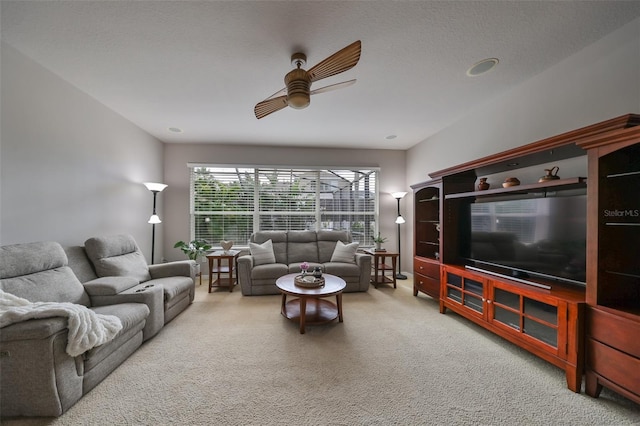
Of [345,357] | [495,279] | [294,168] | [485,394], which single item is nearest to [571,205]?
[495,279]

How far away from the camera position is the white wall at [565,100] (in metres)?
1.86

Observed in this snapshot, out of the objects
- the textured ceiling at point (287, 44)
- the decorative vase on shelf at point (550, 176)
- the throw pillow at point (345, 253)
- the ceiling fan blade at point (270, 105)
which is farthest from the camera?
the throw pillow at point (345, 253)

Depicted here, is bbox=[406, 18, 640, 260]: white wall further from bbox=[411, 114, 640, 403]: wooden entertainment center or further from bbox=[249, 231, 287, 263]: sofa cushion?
bbox=[249, 231, 287, 263]: sofa cushion

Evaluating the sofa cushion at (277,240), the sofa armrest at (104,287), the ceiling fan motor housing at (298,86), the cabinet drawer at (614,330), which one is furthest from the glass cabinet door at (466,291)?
the sofa armrest at (104,287)

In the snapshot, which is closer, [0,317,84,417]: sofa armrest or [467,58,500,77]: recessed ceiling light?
[0,317,84,417]: sofa armrest

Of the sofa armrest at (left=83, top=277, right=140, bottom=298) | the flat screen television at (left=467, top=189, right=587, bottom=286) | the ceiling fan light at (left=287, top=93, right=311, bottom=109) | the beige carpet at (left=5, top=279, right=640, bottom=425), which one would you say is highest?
the ceiling fan light at (left=287, top=93, right=311, bottom=109)

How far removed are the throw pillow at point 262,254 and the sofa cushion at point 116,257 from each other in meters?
1.45

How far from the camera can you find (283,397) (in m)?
1.66

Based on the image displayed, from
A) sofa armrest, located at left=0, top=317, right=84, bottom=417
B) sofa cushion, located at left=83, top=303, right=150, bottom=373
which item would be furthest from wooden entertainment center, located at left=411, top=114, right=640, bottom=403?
sofa armrest, located at left=0, top=317, right=84, bottom=417

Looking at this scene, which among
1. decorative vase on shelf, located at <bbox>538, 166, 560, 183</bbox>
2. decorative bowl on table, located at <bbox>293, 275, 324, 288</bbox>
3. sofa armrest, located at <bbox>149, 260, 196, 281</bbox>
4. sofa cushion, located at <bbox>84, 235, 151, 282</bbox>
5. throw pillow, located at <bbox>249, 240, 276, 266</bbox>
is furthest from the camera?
throw pillow, located at <bbox>249, 240, 276, 266</bbox>

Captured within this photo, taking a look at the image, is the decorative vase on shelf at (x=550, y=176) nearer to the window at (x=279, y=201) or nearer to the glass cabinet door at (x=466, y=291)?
the glass cabinet door at (x=466, y=291)

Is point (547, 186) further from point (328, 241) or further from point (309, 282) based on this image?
point (328, 241)

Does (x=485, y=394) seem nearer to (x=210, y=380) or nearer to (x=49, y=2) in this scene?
(x=210, y=380)

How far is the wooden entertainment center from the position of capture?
155 centimetres
